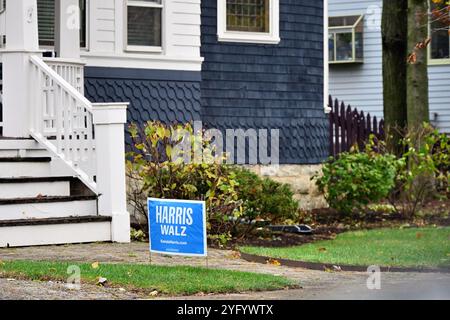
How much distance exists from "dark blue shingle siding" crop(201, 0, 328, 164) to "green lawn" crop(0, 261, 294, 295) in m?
7.61

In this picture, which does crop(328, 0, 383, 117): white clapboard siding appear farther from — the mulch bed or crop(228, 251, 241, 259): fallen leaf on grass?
crop(228, 251, 241, 259): fallen leaf on grass

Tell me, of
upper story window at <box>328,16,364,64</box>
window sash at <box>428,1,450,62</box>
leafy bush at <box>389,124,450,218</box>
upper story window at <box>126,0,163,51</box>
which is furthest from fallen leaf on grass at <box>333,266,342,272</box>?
upper story window at <box>328,16,364,64</box>

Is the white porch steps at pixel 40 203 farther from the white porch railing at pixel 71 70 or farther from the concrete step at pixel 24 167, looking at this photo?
the white porch railing at pixel 71 70

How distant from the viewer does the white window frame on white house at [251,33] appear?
63.6 ft

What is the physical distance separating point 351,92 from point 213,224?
1675cm

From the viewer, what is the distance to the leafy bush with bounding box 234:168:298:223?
1666cm

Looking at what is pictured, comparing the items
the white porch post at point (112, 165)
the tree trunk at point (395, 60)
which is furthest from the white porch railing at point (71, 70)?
the tree trunk at point (395, 60)

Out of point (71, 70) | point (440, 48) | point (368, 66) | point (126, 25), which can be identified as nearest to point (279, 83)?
point (126, 25)

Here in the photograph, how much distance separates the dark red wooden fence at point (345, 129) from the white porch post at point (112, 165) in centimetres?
973

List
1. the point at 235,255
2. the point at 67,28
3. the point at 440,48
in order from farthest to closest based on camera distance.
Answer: the point at 440,48, the point at 67,28, the point at 235,255

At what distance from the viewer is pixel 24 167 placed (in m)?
15.2

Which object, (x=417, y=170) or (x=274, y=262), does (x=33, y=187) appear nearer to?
(x=274, y=262)

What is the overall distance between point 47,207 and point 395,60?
12454 mm

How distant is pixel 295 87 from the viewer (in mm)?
20453
